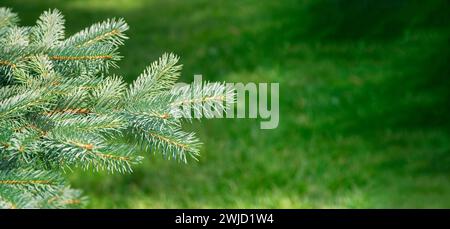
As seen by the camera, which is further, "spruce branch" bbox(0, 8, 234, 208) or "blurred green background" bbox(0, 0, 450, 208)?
"blurred green background" bbox(0, 0, 450, 208)

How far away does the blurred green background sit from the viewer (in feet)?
13.9

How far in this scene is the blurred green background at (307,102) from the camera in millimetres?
4242

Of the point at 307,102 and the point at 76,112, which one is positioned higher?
the point at 307,102

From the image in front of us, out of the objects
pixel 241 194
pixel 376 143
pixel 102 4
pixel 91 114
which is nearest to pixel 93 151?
pixel 91 114

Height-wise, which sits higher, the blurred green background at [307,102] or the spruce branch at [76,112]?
the blurred green background at [307,102]

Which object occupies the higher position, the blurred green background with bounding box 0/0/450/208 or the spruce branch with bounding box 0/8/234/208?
the blurred green background with bounding box 0/0/450/208

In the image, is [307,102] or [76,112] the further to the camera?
[307,102]

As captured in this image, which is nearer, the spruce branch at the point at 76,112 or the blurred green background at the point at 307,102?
the spruce branch at the point at 76,112

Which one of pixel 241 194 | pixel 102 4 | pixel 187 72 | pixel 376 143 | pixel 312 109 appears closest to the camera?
pixel 241 194

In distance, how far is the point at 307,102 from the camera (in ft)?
17.5

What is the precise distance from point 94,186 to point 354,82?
2.53 metres

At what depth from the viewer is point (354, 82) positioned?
5645mm
